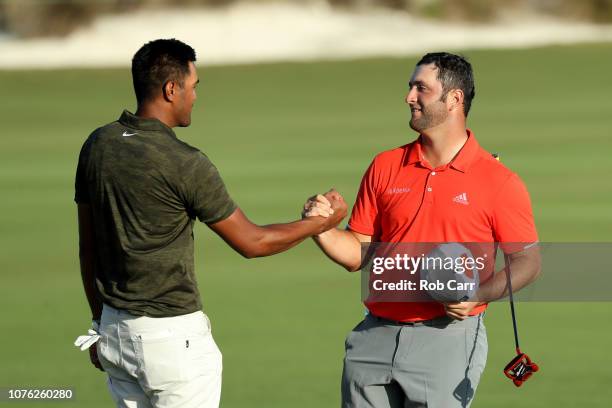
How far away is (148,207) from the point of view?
17.5ft

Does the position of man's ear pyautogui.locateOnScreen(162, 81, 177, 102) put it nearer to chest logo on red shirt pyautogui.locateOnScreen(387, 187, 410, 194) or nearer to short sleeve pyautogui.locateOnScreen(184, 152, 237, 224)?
short sleeve pyautogui.locateOnScreen(184, 152, 237, 224)

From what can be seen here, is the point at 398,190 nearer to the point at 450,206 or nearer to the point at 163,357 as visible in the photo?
the point at 450,206

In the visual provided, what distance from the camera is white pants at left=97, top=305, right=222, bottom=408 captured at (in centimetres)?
541

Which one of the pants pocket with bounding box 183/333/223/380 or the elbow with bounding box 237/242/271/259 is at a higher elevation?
the elbow with bounding box 237/242/271/259

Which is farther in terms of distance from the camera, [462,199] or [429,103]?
[429,103]

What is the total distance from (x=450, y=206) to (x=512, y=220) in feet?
0.93

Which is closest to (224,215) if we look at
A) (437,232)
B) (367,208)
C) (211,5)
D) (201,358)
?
(201,358)

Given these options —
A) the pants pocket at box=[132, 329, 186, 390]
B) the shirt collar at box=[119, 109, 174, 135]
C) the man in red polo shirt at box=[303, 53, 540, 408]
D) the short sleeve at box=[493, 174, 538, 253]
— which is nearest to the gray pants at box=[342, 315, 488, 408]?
the man in red polo shirt at box=[303, 53, 540, 408]

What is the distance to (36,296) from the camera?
39.3ft

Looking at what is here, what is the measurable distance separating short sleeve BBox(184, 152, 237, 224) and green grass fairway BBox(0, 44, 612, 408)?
337cm

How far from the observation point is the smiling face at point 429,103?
573 centimetres

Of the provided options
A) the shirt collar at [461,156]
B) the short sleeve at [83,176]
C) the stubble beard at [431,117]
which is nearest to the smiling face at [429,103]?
the stubble beard at [431,117]

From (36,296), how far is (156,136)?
6984 millimetres

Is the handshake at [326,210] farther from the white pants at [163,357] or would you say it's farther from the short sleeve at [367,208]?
the white pants at [163,357]
